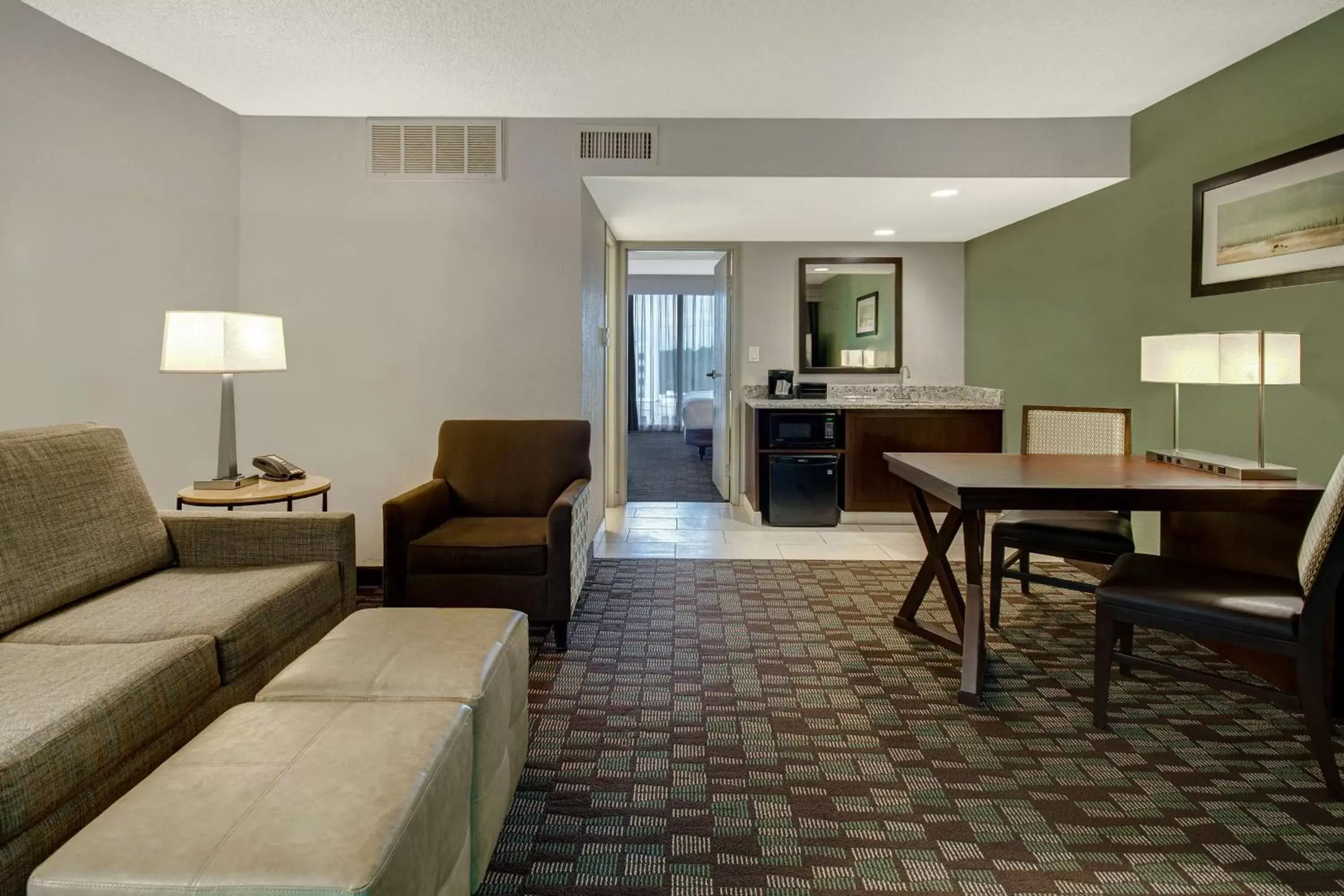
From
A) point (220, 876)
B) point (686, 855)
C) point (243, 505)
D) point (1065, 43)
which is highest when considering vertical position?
point (1065, 43)

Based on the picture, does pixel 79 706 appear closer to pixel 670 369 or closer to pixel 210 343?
pixel 210 343

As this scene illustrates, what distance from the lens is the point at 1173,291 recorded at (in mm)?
3582

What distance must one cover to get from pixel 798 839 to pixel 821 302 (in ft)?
15.6

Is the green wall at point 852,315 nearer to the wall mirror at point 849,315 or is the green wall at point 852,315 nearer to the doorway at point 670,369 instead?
the wall mirror at point 849,315

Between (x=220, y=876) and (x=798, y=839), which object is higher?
(x=220, y=876)

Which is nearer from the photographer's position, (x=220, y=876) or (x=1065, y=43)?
(x=220, y=876)

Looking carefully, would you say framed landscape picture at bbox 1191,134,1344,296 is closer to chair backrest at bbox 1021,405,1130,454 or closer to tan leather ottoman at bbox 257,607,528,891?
chair backrest at bbox 1021,405,1130,454

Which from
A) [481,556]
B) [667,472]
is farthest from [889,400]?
[481,556]

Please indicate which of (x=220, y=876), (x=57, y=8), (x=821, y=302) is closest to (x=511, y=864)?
(x=220, y=876)

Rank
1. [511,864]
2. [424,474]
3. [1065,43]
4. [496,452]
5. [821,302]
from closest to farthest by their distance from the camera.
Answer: [511,864] → [1065,43] → [496,452] → [424,474] → [821,302]

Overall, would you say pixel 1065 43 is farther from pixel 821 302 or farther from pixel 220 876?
pixel 220 876

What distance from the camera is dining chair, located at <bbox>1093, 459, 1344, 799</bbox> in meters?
1.97

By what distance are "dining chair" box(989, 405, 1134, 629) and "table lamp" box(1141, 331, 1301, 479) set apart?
39cm

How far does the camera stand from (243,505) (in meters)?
2.97
